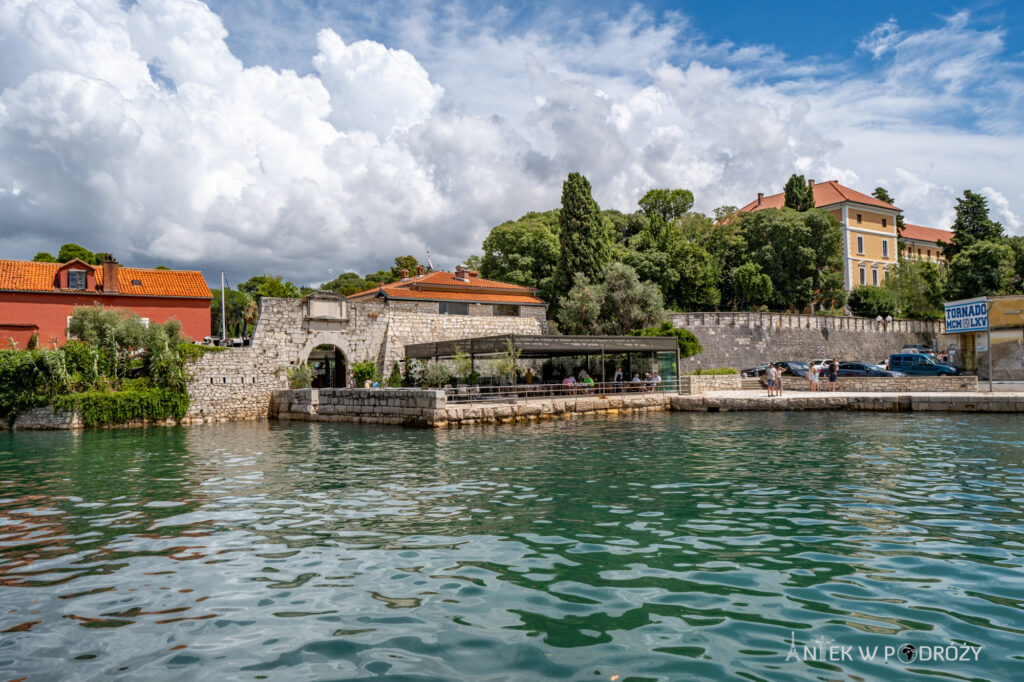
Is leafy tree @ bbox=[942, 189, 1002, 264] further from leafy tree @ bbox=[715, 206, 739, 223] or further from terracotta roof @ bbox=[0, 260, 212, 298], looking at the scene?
terracotta roof @ bbox=[0, 260, 212, 298]

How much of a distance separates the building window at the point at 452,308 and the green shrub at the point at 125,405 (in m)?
14.3

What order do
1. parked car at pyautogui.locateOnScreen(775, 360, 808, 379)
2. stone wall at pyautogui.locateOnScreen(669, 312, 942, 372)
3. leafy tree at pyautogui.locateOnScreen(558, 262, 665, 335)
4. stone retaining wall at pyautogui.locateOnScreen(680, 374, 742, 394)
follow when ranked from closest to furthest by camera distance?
stone retaining wall at pyautogui.locateOnScreen(680, 374, 742, 394), parked car at pyautogui.locateOnScreen(775, 360, 808, 379), leafy tree at pyautogui.locateOnScreen(558, 262, 665, 335), stone wall at pyautogui.locateOnScreen(669, 312, 942, 372)

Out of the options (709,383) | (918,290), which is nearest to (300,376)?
(709,383)

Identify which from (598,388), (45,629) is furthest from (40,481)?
(598,388)

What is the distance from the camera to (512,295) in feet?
126

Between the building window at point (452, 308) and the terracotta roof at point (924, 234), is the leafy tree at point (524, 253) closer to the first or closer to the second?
the building window at point (452, 308)

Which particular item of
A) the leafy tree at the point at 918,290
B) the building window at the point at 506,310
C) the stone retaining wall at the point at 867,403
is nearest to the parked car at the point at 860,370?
the stone retaining wall at the point at 867,403

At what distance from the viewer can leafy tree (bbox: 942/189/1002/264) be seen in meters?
50.5

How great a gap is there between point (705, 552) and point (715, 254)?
1725 inches

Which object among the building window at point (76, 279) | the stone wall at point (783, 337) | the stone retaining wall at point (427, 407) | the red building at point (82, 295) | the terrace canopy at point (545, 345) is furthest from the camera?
the stone wall at point (783, 337)

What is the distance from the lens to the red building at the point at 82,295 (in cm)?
2830

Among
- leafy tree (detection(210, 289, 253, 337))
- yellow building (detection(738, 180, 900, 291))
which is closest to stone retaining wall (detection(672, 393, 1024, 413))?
yellow building (detection(738, 180, 900, 291))

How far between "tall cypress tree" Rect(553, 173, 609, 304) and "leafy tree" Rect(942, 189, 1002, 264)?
1244 inches

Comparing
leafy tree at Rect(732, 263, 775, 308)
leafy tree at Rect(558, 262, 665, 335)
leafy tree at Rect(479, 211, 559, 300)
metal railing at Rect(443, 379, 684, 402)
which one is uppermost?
leafy tree at Rect(479, 211, 559, 300)
